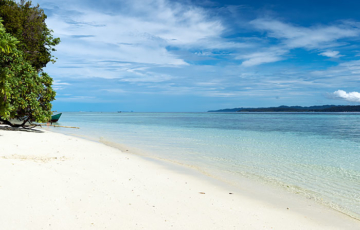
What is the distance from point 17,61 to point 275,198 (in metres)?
17.9

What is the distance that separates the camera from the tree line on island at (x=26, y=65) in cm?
1633

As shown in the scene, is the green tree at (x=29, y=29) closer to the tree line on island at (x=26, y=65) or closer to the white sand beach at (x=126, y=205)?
the tree line on island at (x=26, y=65)

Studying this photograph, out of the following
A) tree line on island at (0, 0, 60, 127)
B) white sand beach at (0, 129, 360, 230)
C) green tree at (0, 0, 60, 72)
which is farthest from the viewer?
green tree at (0, 0, 60, 72)

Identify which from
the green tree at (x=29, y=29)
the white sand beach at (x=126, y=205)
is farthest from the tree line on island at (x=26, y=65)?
the white sand beach at (x=126, y=205)

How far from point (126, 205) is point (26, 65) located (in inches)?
679

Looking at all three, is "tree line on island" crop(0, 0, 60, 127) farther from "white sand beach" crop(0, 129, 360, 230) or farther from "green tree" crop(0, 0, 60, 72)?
"white sand beach" crop(0, 129, 360, 230)

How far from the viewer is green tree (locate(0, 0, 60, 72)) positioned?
20406 mm

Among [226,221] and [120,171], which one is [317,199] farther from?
[120,171]

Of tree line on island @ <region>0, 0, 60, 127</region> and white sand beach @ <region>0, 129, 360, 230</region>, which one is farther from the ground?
tree line on island @ <region>0, 0, 60, 127</region>

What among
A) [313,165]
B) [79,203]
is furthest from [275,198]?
[313,165]

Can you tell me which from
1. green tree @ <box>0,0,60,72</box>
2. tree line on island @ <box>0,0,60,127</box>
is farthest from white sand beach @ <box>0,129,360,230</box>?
green tree @ <box>0,0,60,72</box>

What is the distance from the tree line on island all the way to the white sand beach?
33.8 ft

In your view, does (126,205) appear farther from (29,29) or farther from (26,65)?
(29,29)

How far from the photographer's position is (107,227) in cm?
426
